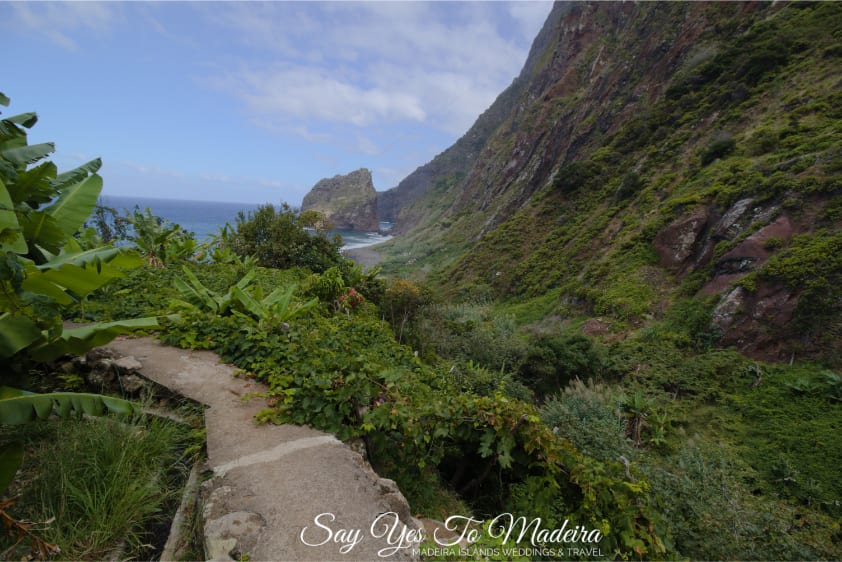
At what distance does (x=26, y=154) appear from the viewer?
11.3ft

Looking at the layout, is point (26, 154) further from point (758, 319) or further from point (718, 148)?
point (718, 148)

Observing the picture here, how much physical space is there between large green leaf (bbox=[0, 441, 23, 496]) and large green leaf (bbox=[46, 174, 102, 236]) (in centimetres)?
239

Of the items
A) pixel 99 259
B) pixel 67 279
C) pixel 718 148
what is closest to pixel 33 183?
pixel 67 279

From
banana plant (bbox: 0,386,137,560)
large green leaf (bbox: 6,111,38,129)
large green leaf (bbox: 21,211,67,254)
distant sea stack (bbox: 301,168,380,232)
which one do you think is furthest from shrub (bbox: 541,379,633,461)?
distant sea stack (bbox: 301,168,380,232)

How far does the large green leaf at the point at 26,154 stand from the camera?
11.0 feet

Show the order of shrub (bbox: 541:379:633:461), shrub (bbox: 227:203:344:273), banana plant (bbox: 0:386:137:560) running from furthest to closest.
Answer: shrub (bbox: 227:203:344:273) → shrub (bbox: 541:379:633:461) → banana plant (bbox: 0:386:137:560)

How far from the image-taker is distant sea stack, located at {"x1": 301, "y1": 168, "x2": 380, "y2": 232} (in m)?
134

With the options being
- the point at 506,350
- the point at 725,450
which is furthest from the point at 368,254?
the point at 725,450

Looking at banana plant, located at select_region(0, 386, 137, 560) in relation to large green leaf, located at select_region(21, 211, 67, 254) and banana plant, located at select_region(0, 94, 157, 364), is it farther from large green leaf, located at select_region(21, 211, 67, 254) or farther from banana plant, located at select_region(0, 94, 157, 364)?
large green leaf, located at select_region(21, 211, 67, 254)

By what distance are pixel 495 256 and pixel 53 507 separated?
26545 millimetres

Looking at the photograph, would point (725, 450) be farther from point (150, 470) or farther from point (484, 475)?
point (150, 470)

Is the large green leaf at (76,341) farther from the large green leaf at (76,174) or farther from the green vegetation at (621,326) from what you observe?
the large green leaf at (76,174)

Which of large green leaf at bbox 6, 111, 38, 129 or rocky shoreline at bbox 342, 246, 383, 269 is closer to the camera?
large green leaf at bbox 6, 111, 38, 129

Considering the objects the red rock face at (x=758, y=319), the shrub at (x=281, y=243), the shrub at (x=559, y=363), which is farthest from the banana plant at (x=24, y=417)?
the red rock face at (x=758, y=319)
